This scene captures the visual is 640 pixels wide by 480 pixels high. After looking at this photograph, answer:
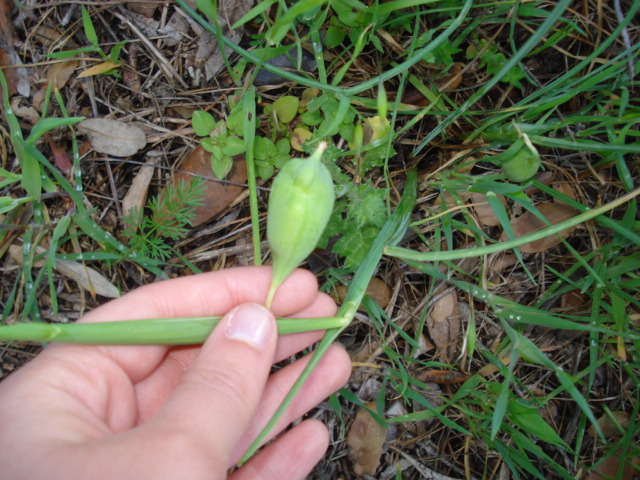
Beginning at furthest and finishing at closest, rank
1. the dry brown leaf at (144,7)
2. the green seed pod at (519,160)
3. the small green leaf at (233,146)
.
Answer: the dry brown leaf at (144,7) → the small green leaf at (233,146) → the green seed pod at (519,160)

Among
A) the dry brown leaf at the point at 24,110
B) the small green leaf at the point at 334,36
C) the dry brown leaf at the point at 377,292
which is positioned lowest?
the dry brown leaf at the point at 377,292

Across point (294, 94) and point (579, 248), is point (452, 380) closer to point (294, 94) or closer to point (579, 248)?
point (579, 248)

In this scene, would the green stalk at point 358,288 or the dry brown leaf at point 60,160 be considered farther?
the dry brown leaf at point 60,160

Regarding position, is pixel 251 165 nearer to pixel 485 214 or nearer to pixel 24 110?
pixel 485 214

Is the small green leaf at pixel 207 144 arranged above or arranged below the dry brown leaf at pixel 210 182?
above

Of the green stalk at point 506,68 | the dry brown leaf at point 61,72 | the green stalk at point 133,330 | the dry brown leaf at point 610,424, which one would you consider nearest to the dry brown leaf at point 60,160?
the dry brown leaf at point 61,72

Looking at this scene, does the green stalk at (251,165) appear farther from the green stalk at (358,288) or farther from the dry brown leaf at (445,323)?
the dry brown leaf at (445,323)

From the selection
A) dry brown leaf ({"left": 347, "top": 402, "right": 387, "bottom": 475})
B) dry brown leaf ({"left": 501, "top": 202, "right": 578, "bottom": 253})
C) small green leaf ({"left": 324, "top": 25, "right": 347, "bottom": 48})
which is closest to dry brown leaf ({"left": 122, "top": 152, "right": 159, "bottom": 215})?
small green leaf ({"left": 324, "top": 25, "right": 347, "bottom": 48})

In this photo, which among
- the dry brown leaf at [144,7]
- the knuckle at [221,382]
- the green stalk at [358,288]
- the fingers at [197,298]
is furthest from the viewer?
the dry brown leaf at [144,7]
